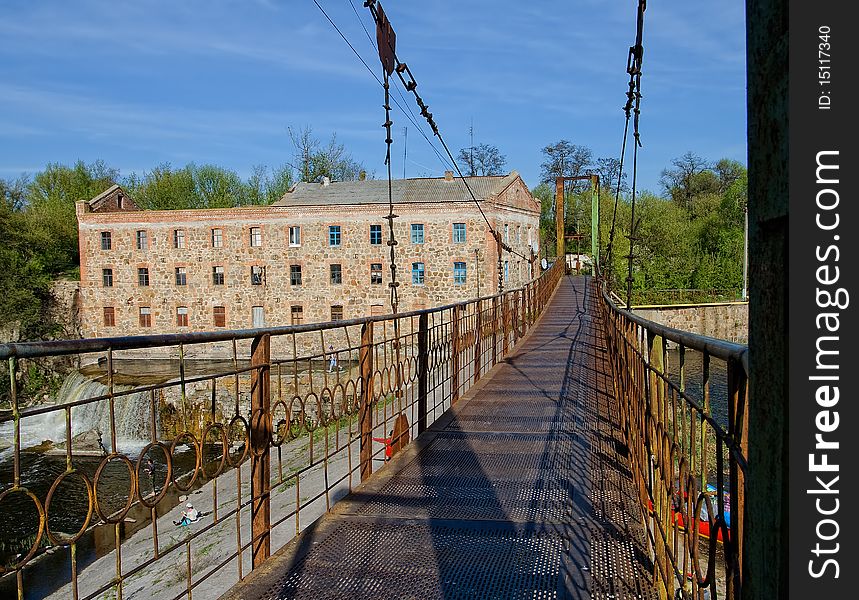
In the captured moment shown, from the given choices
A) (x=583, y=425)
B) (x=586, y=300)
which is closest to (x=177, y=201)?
(x=586, y=300)

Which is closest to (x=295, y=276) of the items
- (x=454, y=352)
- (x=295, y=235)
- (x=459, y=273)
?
(x=295, y=235)

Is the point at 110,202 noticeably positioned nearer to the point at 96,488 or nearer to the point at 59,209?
the point at 59,209

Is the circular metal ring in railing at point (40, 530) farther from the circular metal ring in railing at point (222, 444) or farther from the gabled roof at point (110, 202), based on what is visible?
the gabled roof at point (110, 202)

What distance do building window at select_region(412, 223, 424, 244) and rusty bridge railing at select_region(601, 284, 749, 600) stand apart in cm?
2855

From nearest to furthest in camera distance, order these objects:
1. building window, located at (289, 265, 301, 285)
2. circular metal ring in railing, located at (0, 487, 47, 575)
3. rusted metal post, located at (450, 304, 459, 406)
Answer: circular metal ring in railing, located at (0, 487, 47, 575) → rusted metal post, located at (450, 304, 459, 406) → building window, located at (289, 265, 301, 285)

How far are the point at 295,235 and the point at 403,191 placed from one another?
5679 mm

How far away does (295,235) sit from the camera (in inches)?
1307

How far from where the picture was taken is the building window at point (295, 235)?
3312 cm

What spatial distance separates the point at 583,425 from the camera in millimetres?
5625

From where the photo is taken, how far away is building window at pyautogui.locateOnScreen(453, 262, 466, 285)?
105 feet

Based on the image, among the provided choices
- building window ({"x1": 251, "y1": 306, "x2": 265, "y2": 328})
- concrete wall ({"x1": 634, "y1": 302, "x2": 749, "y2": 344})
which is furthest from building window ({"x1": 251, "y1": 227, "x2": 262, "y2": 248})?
concrete wall ({"x1": 634, "y1": 302, "x2": 749, "y2": 344})

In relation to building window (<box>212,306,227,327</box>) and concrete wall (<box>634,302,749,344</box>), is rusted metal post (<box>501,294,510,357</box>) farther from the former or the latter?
building window (<box>212,306,227,327</box>)

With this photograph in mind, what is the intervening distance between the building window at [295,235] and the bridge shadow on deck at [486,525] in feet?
92.3
